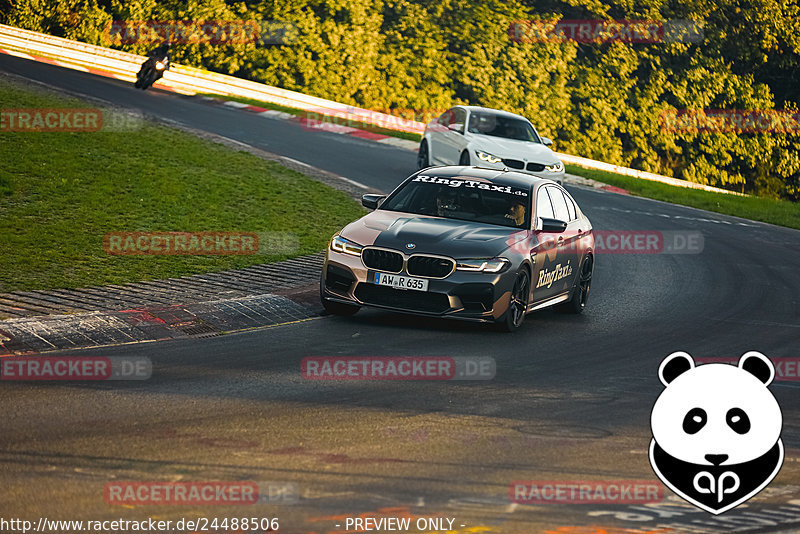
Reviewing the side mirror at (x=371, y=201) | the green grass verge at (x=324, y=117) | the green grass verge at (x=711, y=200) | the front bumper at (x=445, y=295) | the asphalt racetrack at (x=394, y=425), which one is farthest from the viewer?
the green grass verge at (x=324, y=117)

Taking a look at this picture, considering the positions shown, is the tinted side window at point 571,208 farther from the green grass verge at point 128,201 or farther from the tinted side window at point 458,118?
the tinted side window at point 458,118

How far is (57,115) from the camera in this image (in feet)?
68.5

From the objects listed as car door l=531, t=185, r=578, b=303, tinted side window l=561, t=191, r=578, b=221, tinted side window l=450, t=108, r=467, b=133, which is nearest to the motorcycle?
tinted side window l=450, t=108, r=467, b=133

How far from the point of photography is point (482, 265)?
36.9ft

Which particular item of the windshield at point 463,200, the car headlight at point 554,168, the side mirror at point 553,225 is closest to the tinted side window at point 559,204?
the windshield at point 463,200

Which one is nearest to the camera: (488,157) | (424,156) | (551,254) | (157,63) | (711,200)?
(551,254)

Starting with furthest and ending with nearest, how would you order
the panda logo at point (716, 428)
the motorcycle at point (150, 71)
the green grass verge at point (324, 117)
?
the motorcycle at point (150, 71), the green grass verge at point (324, 117), the panda logo at point (716, 428)

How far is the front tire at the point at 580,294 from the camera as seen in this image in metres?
13.1

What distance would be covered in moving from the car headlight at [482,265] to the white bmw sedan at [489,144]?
9960 millimetres

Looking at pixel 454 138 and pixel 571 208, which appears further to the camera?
pixel 454 138

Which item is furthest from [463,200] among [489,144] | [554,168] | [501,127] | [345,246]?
[501,127]

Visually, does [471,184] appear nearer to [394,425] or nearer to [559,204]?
[559,204]

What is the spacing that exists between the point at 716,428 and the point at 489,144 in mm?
16124

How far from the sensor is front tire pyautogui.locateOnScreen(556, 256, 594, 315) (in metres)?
13.1
